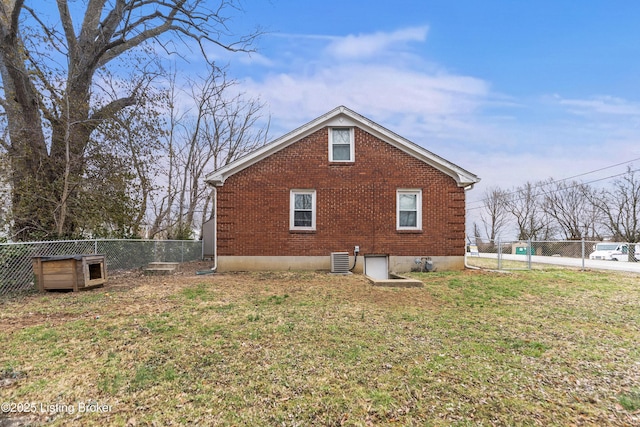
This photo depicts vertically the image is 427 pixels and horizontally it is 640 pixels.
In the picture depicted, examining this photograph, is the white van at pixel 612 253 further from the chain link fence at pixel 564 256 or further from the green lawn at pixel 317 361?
the green lawn at pixel 317 361

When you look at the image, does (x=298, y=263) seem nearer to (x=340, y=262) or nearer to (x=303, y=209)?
(x=340, y=262)

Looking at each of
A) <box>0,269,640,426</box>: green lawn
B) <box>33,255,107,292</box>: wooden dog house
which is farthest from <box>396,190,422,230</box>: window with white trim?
<box>33,255,107,292</box>: wooden dog house

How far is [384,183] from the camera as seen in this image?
36.9 ft

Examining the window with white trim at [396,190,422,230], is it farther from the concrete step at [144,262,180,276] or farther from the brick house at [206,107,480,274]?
the concrete step at [144,262,180,276]

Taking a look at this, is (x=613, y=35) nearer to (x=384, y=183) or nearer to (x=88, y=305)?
(x=384, y=183)

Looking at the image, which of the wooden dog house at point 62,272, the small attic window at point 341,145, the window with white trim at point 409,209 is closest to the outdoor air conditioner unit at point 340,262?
the window with white trim at point 409,209

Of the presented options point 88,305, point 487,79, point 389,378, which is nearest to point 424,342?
point 389,378

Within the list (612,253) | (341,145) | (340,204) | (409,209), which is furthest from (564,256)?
(341,145)

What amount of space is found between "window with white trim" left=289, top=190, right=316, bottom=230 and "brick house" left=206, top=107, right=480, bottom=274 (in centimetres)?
3

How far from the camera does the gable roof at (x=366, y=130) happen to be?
11.1 metres

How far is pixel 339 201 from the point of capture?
11156 mm

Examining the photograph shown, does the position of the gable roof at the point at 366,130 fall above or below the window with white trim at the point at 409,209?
above

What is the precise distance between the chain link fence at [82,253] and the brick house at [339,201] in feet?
10.2

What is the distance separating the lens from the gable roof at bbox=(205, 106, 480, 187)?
11.1 meters
